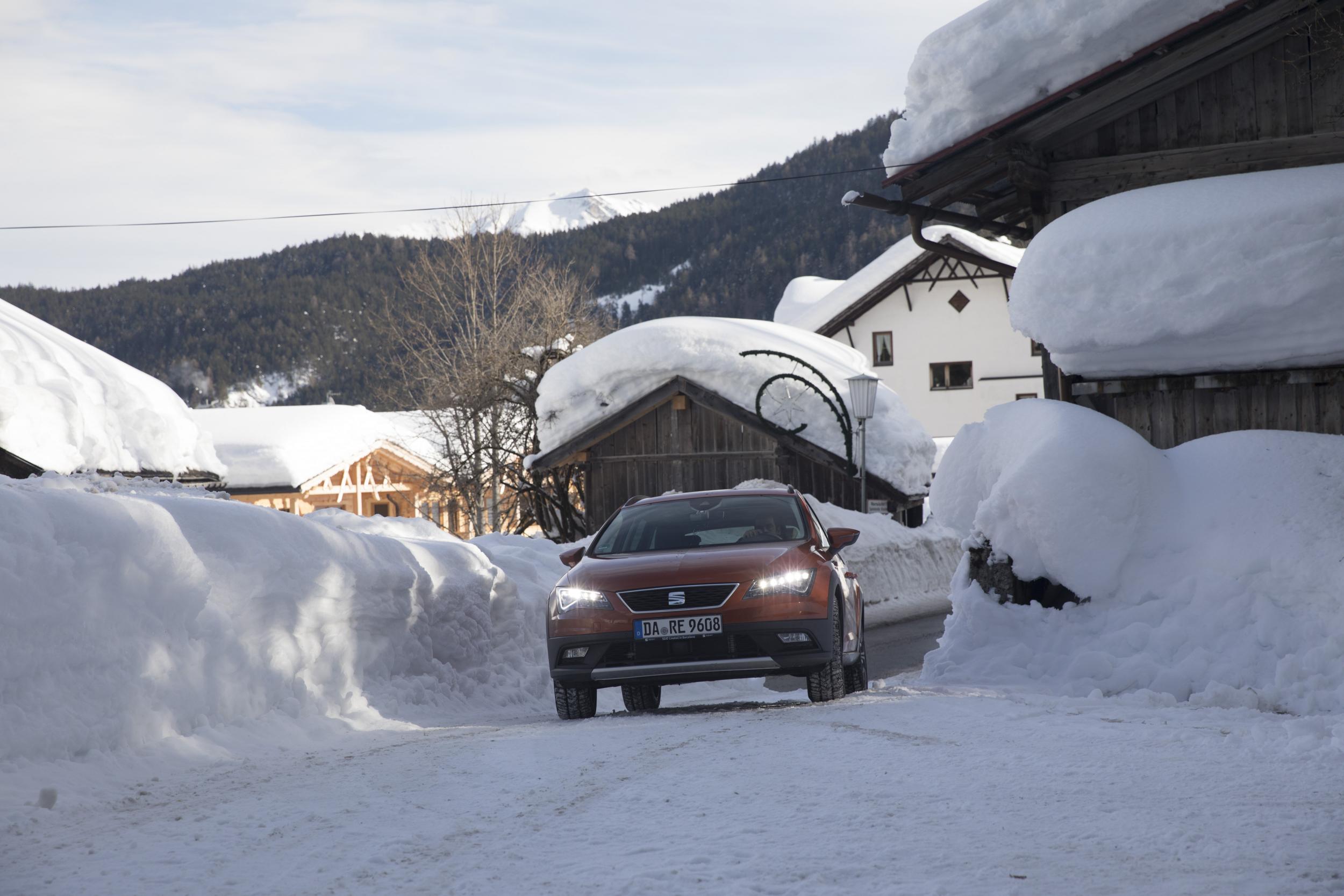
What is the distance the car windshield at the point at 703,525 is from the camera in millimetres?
9648

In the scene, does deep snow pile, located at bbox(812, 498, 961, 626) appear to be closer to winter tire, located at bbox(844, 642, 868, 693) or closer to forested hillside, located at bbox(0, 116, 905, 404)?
winter tire, located at bbox(844, 642, 868, 693)

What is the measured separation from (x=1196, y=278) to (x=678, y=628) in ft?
17.4

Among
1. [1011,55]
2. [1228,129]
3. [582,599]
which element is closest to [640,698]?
[582,599]

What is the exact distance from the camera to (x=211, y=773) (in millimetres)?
6586

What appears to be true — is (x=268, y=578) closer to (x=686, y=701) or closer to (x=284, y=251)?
(x=686, y=701)

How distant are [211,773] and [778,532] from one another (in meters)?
4.56

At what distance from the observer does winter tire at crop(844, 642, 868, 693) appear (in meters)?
9.88

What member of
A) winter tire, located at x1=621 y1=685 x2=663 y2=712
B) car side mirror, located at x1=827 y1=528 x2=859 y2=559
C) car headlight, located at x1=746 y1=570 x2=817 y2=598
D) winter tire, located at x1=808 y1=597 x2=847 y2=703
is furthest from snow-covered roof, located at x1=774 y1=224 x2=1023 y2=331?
car headlight, located at x1=746 y1=570 x2=817 y2=598

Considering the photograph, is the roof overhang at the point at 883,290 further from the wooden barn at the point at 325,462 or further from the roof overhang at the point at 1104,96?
the roof overhang at the point at 1104,96

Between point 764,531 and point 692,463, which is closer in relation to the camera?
point 764,531

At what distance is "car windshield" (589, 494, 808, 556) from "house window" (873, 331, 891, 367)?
123ft

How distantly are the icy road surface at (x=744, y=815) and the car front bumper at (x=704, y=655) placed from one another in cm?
73

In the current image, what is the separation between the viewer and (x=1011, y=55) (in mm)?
11828

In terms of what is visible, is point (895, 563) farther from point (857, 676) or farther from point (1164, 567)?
point (857, 676)
